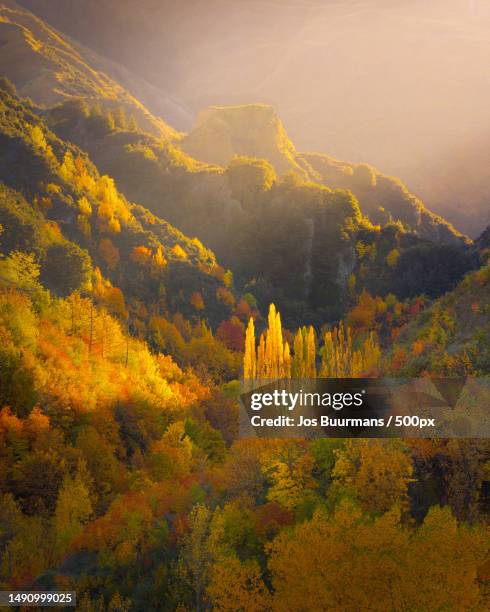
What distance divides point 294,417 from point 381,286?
103 m

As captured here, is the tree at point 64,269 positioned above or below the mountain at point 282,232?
below

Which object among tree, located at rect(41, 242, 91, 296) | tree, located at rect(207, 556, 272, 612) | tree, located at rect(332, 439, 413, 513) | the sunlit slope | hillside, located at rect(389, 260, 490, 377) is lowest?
tree, located at rect(207, 556, 272, 612)

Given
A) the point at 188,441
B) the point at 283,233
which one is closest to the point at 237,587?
the point at 188,441

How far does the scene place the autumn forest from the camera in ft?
105

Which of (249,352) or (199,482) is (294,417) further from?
(249,352)

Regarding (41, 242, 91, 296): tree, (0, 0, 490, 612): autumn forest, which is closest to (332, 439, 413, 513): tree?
(0, 0, 490, 612): autumn forest

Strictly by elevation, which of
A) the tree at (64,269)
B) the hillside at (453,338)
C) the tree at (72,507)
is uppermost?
the tree at (64,269)

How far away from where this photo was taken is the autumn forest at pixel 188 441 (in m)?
32.0

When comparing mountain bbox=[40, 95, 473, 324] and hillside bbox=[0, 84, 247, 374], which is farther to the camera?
mountain bbox=[40, 95, 473, 324]

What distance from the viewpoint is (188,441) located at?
225ft
